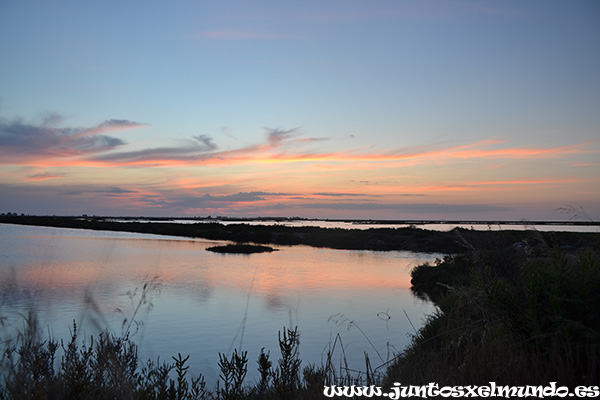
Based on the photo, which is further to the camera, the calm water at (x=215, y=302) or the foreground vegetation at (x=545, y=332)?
the calm water at (x=215, y=302)

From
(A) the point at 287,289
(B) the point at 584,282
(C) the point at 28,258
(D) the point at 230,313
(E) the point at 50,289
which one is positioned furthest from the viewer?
(C) the point at 28,258

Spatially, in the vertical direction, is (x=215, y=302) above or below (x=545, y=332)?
below

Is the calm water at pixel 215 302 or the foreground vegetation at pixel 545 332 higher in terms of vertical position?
the foreground vegetation at pixel 545 332

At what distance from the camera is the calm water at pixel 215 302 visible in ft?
35.5

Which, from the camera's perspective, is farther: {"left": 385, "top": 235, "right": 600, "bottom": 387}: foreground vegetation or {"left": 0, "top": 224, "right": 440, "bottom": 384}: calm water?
{"left": 0, "top": 224, "right": 440, "bottom": 384}: calm water

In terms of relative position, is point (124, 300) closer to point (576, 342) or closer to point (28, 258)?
point (28, 258)

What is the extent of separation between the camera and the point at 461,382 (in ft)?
13.5

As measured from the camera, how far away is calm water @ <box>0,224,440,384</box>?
10820 millimetres

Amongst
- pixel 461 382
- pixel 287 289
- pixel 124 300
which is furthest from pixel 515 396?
pixel 287 289

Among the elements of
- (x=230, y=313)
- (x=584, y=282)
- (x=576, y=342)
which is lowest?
(x=230, y=313)

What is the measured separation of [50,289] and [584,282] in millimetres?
17747

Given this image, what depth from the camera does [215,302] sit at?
16.4m

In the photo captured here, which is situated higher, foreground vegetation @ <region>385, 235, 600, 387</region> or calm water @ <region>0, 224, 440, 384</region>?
foreground vegetation @ <region>385, 235, 600, 387</region>

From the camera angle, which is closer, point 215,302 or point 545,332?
point 545,332
